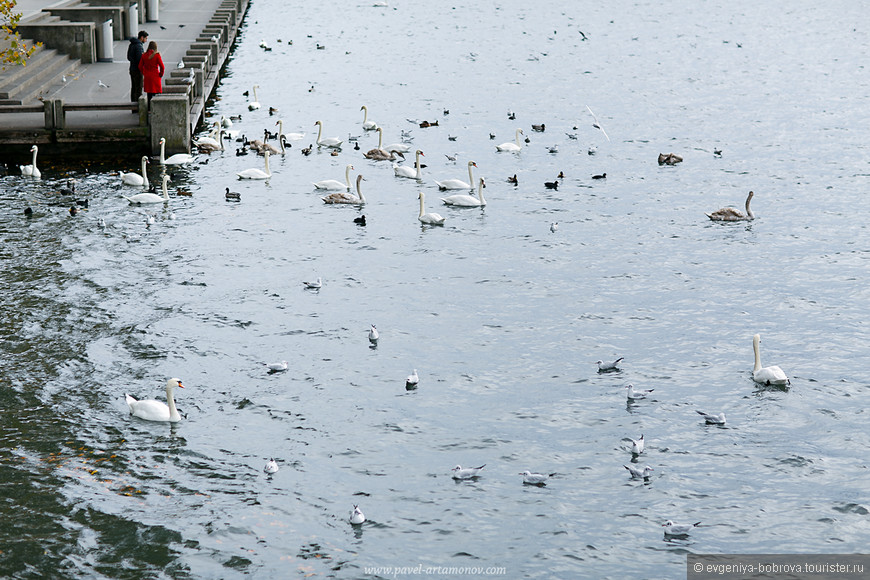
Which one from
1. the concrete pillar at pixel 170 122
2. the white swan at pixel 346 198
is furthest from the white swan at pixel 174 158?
the white swan at pixel 346 198

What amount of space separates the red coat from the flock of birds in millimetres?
14639

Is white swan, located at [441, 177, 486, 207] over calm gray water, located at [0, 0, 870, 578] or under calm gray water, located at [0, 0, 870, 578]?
over

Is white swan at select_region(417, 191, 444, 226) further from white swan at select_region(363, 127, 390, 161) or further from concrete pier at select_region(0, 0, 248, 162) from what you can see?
concrete pier at select_region(0, 0, 248, 162)

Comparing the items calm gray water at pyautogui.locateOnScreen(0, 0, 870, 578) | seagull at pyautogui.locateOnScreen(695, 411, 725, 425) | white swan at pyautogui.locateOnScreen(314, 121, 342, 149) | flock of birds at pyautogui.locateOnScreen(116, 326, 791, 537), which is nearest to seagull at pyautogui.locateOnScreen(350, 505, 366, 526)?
flock of birds at pyautogui.locateOnScreen(116, 326, 791, 537)

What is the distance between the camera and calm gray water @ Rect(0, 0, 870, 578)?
12.2 m

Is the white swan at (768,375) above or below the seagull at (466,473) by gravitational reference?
above

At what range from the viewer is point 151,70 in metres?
28.8

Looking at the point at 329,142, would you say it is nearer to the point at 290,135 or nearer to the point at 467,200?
the point at 290,135

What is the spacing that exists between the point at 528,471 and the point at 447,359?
384 cm

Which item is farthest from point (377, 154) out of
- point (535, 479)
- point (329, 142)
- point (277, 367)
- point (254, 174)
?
point (535, 479)

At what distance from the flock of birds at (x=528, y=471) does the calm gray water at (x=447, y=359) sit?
0.15 metres

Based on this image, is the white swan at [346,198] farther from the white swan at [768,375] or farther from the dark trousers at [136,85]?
the white swan at [768,375]

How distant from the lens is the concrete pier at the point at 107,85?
27609 millimetres

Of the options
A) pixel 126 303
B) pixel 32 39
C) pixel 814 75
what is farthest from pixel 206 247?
pixel 814 75
